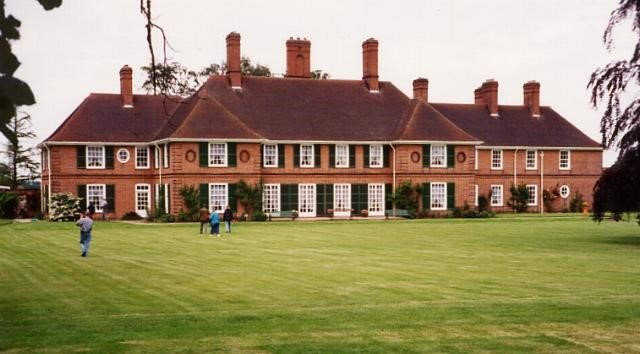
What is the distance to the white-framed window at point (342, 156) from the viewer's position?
4759 centimetres

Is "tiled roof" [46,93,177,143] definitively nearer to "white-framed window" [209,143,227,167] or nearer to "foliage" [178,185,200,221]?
"white-framed window" [209,143,227,167]

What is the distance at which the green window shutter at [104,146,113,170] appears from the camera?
1816 inches

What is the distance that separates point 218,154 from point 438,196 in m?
13.9

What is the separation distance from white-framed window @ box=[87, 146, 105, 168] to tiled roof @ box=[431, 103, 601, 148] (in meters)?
Result: 23.8

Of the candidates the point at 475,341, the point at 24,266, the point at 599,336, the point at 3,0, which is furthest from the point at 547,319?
the point at 24,266

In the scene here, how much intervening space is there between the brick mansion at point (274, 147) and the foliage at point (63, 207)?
1652mm

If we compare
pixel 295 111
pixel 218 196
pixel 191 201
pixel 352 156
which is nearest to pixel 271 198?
pixel 218 196

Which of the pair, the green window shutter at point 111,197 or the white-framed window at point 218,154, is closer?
the white-framed window at point 218,154

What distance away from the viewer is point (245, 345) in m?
9.90

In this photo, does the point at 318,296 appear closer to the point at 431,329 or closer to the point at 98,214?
the point at 431,329

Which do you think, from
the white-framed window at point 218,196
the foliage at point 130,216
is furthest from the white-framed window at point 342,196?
the foliage at point 130,216

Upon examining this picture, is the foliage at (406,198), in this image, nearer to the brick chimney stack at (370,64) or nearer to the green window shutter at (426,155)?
the green window shutter at (426,155)

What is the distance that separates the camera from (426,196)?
157 ft

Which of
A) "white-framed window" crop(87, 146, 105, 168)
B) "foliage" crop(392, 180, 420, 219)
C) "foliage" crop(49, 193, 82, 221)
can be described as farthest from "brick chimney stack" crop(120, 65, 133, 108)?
"foliage" crop(392, 180, 420, 219)
